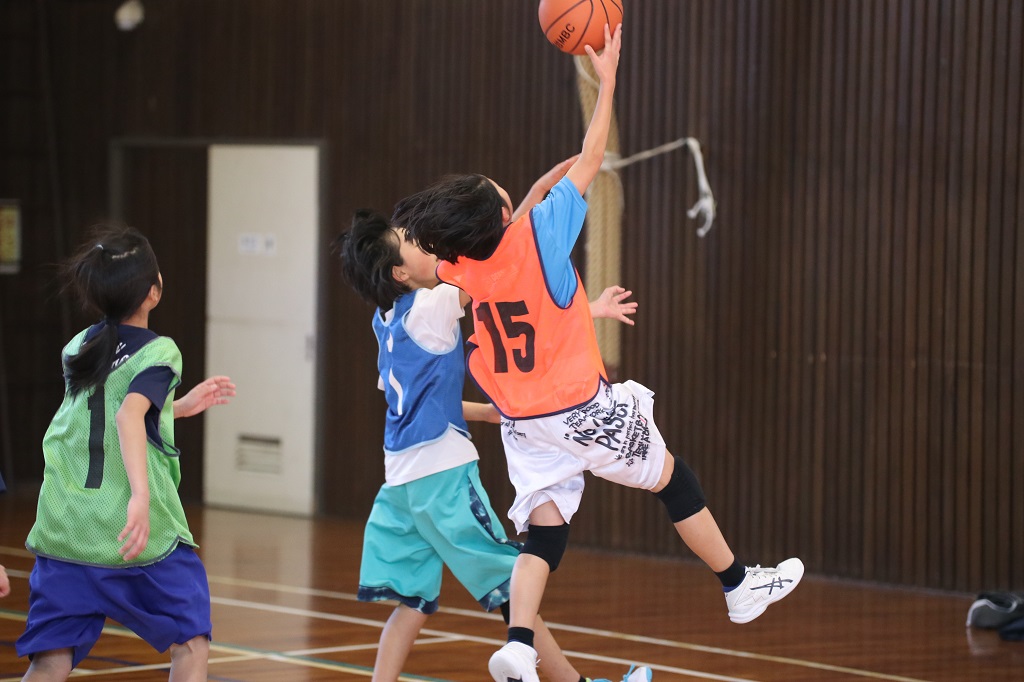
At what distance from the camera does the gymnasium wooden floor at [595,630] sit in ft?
14.6

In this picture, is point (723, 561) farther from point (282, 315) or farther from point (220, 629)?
point (282, 315)

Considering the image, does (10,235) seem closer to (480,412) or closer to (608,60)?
(480,412)

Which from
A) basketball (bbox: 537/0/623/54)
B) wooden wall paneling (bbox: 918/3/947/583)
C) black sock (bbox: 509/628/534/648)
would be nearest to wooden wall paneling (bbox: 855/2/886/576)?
wooden wall paneling (bbox: 918/3/947/583)

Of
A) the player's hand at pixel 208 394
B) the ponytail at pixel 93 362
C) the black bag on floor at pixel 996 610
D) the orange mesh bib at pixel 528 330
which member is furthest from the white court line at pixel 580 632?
the ponytail at pixel 93 362

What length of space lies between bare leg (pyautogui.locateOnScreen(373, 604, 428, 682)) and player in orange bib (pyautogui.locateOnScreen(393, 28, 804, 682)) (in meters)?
0.44

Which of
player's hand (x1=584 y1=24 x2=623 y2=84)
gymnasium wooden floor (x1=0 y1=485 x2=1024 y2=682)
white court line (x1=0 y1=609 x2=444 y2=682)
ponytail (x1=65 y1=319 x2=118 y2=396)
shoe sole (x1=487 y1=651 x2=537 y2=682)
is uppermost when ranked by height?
player's hand (x1=584 y1=24 x2=623 y2=84)

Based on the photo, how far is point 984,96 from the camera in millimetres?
6012

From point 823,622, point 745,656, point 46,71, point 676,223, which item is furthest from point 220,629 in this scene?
point 46,71

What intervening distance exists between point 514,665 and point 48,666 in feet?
3.20

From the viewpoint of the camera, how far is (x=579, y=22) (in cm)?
372

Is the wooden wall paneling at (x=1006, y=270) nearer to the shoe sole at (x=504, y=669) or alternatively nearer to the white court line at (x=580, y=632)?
the white court line at (x=580, y=632)

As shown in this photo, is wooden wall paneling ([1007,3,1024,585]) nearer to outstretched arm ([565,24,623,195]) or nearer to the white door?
outstretched arm ([565,24,623,195])

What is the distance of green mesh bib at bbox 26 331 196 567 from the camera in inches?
114

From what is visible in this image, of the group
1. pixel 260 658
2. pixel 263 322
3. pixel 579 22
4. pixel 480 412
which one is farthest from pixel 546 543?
pixel 263 322
